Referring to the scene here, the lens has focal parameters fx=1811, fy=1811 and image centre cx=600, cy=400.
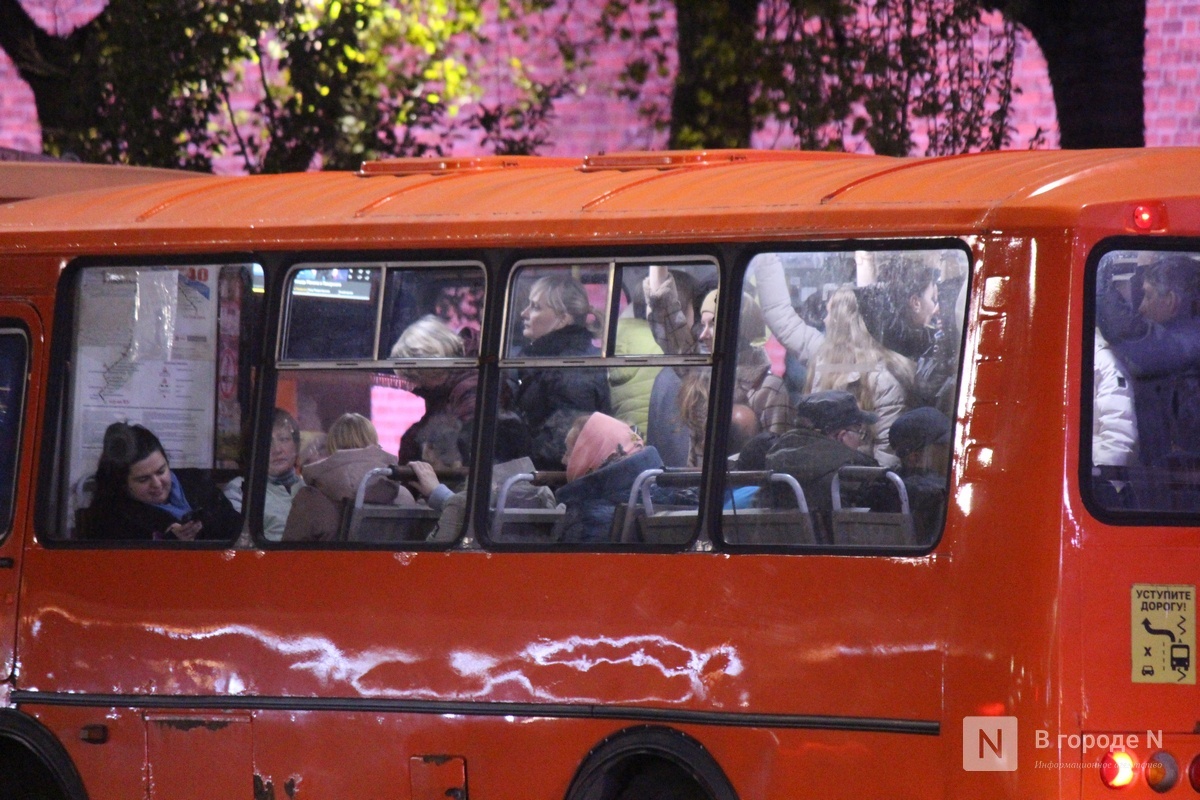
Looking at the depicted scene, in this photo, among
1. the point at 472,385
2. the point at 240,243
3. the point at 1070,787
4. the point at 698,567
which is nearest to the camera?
the point at 1070,787

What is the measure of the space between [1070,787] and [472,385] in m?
2.46

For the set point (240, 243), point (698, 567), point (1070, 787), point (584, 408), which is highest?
point (240, 243)

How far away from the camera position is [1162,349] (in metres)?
5.46

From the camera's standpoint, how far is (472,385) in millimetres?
6418

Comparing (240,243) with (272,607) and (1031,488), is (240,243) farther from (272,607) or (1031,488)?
(1031,488)

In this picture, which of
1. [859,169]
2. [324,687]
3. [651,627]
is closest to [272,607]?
[324,687]

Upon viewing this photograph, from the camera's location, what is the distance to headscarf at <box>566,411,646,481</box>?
6.17 meters

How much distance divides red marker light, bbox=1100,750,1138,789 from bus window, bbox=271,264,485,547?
2.32 m

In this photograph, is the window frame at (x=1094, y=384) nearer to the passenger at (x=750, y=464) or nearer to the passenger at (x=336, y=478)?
the passenger at (x=750, y=464)

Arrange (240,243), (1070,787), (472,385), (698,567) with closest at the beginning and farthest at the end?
1. (1070,787)
2. (698,567)
3. (472,385)
4. (240,243)

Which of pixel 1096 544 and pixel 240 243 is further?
pixel 240 243

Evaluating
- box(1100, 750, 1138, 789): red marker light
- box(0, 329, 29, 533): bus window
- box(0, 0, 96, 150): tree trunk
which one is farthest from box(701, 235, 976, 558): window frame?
box(0, 0, 96, 150): tree trunk

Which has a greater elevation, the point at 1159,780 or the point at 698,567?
the point at 698,567

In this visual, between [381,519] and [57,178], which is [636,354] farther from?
[57,178]
